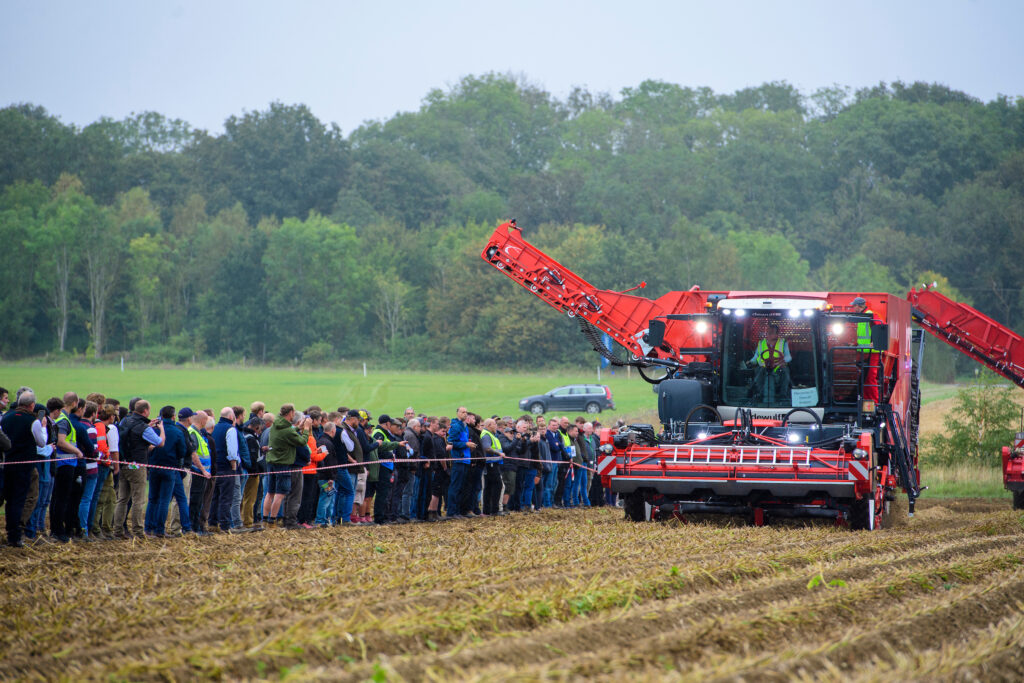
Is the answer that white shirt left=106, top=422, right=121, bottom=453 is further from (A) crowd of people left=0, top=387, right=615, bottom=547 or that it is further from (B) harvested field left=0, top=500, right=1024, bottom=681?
(B) harvested field left=0, top=500, right=1024, bottom=681

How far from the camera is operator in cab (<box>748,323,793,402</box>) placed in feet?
51.3

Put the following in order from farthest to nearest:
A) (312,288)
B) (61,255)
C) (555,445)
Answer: (312,288) → (61,255) → (555,445)

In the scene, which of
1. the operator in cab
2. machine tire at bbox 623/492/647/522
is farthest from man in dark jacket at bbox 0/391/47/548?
the operator in cab

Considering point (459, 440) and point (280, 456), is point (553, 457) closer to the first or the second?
point (459, 440)

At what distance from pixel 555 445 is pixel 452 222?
7314 cm

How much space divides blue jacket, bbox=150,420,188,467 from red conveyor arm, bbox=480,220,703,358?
28.5ft

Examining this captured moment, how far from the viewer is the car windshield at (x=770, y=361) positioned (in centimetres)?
1553

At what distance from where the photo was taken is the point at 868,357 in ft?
50.9

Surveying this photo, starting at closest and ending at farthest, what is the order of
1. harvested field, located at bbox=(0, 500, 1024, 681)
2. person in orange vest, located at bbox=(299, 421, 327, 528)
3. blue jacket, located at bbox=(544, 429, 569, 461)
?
harvested field, located at bbox=(0, 500, 1024, 681), person in orange vest, located at bbox=(299, 421, 327, 528), blue jacket, located at bbox=(544, 429, 569, 461)

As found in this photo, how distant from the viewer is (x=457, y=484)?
55.2 feet

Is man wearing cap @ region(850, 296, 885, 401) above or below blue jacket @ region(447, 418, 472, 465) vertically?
above

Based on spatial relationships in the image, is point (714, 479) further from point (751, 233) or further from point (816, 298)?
point (751, 233)

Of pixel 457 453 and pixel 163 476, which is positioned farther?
pixel 457 453

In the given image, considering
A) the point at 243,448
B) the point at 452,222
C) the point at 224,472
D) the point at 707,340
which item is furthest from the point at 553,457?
the point at 452,222
